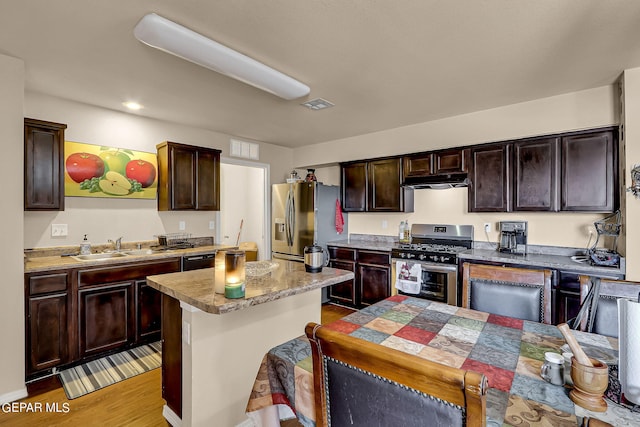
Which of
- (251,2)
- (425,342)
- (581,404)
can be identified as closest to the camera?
(581,404)

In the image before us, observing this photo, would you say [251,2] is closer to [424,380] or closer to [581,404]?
[424,380]

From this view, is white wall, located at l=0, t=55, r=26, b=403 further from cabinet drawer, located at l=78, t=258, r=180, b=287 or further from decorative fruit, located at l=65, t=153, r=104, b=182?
decorative fruit, located at l=65, t=153, r=104, b=182

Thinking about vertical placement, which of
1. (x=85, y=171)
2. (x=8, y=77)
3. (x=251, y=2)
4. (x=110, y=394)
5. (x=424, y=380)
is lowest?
(x=110, y=394)

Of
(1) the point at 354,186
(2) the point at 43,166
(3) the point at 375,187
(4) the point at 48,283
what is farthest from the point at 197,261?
(3) the point at 375,187

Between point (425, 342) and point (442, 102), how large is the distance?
283cm

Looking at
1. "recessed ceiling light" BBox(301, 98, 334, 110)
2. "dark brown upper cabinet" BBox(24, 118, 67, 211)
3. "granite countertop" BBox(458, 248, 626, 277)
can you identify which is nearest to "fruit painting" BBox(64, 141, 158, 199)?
"dark brown upper cabinet" BBox(24, 118, 67, 211)

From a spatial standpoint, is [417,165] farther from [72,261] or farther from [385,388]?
[72,261]

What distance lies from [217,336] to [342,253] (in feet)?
9.37

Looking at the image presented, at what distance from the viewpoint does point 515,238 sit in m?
3.42

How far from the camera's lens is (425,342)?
4.22 feet

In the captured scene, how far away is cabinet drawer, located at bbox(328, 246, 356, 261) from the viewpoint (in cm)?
438

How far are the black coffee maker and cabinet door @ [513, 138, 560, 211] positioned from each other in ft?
0.86

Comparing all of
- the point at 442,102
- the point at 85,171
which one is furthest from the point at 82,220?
the point at 442,102

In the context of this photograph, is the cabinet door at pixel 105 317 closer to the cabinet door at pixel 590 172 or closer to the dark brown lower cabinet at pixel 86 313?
the dark brown lower cabinet at pixel 86 313
